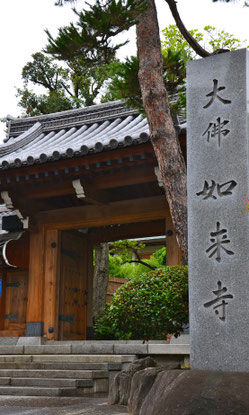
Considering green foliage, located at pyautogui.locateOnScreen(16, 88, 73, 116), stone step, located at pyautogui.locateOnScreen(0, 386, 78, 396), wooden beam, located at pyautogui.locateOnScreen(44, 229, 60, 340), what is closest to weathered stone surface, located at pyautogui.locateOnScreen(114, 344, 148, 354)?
stone step, located at pyautogui.locateOnScreen(0, 386, 78, 396)

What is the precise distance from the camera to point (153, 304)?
6.05m

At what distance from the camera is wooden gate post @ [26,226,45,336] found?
11288 mm

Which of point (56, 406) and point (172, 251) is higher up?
point (172, 251)

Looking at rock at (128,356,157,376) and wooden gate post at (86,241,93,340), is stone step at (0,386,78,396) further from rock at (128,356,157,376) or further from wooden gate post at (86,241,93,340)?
wooden gate post at (86,241,93,340)

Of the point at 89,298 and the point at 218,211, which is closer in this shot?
the point at 218,211

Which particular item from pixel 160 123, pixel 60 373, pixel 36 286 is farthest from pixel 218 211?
pixel 36 286

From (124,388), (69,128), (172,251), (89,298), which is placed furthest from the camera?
(69,128)

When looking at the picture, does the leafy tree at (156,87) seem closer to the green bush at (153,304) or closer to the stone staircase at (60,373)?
the green bush at (153,304)

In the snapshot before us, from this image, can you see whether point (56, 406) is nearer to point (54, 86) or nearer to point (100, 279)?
point (100, 279)

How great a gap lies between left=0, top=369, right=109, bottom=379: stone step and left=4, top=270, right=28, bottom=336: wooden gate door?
344 centimetres

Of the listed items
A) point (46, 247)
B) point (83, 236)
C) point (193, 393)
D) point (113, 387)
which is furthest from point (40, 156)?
point (193, 393)

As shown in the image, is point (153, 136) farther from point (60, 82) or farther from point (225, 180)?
point (60, 82)

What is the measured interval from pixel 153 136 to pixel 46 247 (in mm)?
5567

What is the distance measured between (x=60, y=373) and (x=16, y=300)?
446cm
